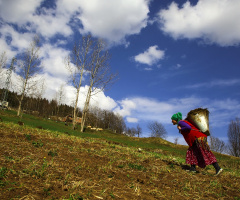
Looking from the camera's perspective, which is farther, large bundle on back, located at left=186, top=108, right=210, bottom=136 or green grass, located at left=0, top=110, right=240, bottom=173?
green grass, located at left=0, top=110, right=240, bottom=173

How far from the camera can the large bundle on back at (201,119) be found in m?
5.48

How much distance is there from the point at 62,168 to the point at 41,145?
221 cm

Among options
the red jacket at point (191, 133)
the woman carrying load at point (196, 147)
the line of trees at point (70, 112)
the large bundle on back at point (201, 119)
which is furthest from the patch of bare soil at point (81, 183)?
the line of trees at point (70, 112)

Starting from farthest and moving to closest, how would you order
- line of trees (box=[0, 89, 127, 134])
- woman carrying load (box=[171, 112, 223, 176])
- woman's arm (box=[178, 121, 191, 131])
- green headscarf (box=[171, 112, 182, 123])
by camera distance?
line of trees (box=[0, 89, 127, 134]), green headscarf (box=[171, 112, 182, 123]), woman's arm (box=[178, 121, 191, 131]), woman carrying load (box=[171, 112, 223, 176])

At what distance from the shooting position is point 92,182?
3088 millimetres

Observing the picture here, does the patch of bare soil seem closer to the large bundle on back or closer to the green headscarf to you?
the large bundle on back

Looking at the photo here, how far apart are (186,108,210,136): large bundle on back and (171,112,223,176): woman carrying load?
0.12m

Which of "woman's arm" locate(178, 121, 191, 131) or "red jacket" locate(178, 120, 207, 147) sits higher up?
"woman's arm" locate(178, 121, 191, 131)

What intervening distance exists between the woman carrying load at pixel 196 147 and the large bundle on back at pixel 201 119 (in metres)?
0.12

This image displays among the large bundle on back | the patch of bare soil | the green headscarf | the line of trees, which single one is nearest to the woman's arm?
the green headscarf

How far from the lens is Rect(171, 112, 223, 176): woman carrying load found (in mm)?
5262

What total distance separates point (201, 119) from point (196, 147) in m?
0.97

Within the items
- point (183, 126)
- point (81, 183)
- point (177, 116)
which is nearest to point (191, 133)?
point (183, 126)

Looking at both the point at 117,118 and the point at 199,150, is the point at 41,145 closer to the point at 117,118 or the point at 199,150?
the point at 199,150
